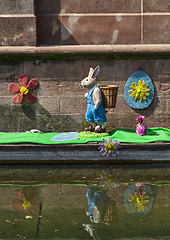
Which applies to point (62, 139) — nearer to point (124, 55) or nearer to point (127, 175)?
point (127, 175)

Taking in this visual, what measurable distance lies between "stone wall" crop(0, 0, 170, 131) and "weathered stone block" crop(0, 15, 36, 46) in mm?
20

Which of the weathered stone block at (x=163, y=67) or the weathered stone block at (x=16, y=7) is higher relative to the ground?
the weathered stone block at (x=16, y=7)

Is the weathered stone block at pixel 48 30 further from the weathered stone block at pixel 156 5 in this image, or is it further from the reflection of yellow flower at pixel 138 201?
the reflection of yellow flower at pixel 138 201

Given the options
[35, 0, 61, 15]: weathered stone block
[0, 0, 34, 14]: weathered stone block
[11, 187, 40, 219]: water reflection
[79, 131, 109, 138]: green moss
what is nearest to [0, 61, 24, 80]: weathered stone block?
[0, 0, 34, 14]: weathered stone block

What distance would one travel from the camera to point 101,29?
28.9ft

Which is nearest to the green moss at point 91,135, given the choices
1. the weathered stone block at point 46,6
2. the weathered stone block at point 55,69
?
the weathered stone block at point 55,69

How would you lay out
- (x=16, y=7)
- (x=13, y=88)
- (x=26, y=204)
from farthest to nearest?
1. (x=13, y=88)
2. (x=16, y=7)
3. (x=26, y=204)

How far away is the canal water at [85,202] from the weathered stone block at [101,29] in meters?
2.94

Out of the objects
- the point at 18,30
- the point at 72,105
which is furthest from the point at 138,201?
the point at 18,30

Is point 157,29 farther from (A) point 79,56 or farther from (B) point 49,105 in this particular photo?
(B) point 49,105

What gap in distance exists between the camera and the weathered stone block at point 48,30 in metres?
8.85

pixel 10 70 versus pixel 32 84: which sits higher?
pixel 10 70

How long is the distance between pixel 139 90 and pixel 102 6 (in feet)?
6.28

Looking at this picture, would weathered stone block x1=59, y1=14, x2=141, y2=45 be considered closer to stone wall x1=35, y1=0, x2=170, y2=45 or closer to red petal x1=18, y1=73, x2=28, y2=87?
stone wall x1=35, y1=0, x2=170, y2=45
